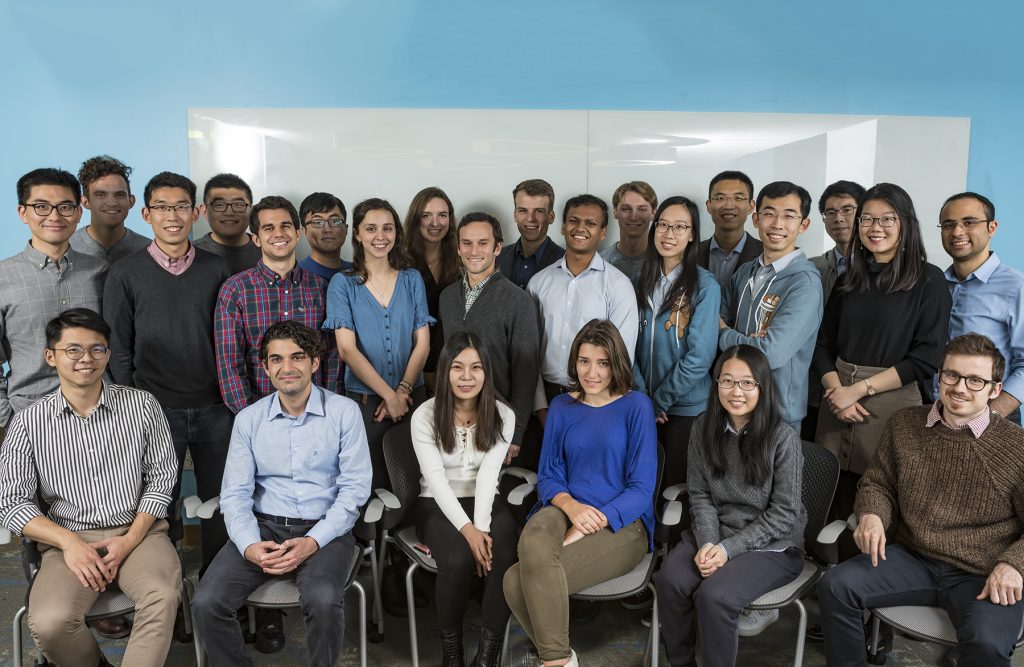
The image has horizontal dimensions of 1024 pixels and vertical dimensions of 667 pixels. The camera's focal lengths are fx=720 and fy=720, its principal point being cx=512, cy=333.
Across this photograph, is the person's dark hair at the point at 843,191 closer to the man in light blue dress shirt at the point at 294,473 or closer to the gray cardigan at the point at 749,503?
the gray cardigan at the point at 749,503

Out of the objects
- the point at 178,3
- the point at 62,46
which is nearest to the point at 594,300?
the point at 178,3

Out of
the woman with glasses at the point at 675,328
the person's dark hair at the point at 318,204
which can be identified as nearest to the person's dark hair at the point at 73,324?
the person's dark hair at the point at 318,204

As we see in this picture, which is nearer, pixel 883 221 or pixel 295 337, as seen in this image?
pixel 295 337

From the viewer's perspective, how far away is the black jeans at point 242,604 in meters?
2.27

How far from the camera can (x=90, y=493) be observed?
8.15ft

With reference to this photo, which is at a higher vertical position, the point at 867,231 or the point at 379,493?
the point at 867,231

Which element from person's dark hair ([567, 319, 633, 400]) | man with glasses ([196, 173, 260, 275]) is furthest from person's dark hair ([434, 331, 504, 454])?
man with glasses ([196, 173, 260, 275])

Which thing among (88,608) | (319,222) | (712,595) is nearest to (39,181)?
(319,222)

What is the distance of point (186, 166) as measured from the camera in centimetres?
384

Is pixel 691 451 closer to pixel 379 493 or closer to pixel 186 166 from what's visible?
pixel 379 493

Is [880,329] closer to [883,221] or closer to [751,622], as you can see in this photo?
[883,221]

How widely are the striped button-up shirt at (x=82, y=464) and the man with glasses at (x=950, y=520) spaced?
2367mm

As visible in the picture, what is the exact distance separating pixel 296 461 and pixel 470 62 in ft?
7.81

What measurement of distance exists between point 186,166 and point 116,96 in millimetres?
504
